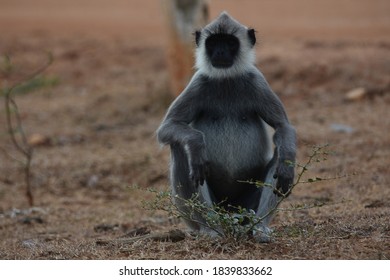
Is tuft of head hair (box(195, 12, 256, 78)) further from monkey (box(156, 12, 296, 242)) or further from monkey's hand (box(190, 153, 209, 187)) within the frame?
monkey's hand (box(190, 153, 209, 187))

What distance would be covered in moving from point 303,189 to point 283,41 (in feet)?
31.7

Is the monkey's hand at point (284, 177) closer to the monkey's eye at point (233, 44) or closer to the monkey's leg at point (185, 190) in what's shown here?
the monkey's leg at point (185, 190)

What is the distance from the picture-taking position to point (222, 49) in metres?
5.83

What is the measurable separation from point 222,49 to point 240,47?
0.17 metres

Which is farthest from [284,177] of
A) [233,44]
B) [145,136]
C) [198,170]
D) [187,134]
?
[145,136]

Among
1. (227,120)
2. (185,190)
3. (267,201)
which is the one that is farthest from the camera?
(227,120)

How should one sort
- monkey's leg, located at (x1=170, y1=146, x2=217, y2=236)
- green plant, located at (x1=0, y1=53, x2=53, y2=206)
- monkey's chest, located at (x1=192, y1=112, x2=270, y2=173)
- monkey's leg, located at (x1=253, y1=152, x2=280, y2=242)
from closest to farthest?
monkey's leg, located at (x1=253, y1=152, x2=280, y2=242) → monkey's leg, located at (x1=170, y1=146, x2=217, y2=236) → monkey's chest, located at (x1=192, y1=112, x2=270, y2=173) → green plant, located at (x1=0, y1=53, x2=53, y2=206)

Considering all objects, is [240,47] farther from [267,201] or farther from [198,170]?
[267,201]

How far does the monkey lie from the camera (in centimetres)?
580

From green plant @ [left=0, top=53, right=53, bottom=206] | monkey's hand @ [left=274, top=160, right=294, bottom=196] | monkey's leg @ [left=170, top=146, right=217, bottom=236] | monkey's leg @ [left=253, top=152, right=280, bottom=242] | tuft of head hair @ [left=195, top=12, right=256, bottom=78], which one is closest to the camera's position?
monkey's hand @ [left=274, top=160, right=294, bottom=196]

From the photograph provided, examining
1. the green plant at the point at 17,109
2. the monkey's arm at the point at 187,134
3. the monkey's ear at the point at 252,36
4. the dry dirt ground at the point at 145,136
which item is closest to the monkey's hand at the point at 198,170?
the monkey's arm at the point at 187,134

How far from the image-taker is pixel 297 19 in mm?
23328

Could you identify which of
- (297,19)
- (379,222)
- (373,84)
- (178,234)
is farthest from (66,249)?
(297,19)

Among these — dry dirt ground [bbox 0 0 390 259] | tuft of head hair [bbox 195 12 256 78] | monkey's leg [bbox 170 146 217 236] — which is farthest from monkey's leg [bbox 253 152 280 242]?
tuft of head hair [bbox 195 12 256 78]
